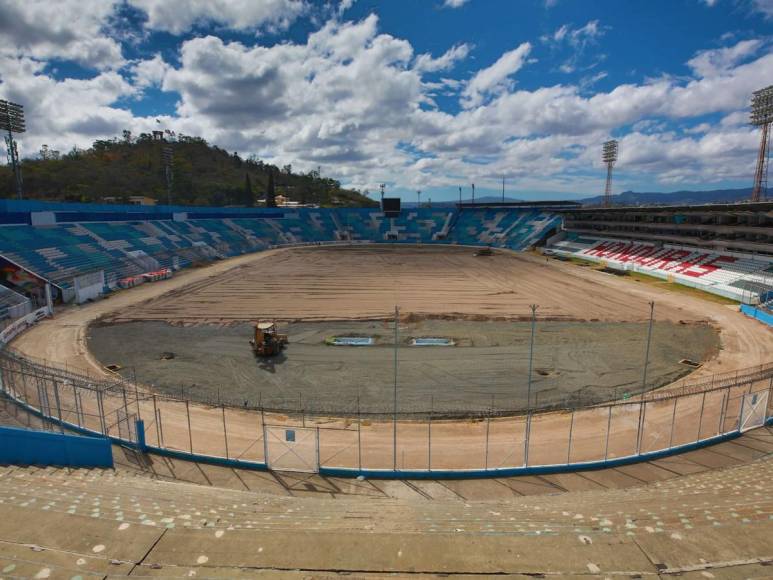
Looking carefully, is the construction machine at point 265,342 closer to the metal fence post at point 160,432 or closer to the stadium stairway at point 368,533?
the metal fence post at point 160,432

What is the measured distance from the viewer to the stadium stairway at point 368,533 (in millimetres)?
8453

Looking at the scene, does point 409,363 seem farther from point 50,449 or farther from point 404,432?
point 50,449

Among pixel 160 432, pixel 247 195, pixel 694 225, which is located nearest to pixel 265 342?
pixel 160 432

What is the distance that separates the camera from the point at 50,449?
14.3 metres

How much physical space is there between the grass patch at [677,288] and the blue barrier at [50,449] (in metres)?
52.8

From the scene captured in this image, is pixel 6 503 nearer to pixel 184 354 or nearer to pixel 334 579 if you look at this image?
pixel 334 579

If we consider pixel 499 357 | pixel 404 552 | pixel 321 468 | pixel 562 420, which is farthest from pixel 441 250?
pixel 404 552

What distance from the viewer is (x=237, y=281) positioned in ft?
176

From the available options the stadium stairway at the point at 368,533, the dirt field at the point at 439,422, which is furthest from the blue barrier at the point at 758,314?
the stadium stairway at the point at 368,533

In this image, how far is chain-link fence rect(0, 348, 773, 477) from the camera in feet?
52.7

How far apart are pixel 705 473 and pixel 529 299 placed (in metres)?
30.4

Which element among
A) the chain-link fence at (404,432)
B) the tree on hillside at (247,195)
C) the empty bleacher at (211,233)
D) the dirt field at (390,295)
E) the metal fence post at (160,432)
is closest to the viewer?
the chain-link fence at (404,432)

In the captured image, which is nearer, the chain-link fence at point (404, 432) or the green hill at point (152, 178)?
the chain-link fence at point (404, 432)

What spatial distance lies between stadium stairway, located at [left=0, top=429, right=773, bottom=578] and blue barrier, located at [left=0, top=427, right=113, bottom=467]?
114 centimetres
